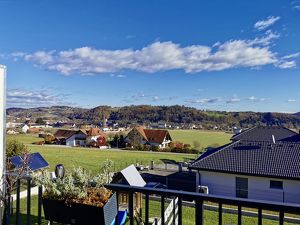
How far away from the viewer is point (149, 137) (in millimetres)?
44469

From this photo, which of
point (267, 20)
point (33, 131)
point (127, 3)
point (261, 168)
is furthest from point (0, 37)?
point (33, 131)

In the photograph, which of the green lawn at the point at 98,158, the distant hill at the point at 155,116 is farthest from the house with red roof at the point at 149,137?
the distant hill at the point at 155,116

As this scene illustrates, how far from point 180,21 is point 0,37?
1360 cm

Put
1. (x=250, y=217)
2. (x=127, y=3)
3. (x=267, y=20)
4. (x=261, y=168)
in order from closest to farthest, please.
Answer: (x=250, y=217), (x=261, y=168), (x=127, y=3), (x=267, y=20)

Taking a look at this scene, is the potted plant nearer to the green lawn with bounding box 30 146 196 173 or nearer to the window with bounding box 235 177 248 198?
the window with bounding box 235 177 248 198

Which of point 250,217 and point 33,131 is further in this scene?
point 33,131

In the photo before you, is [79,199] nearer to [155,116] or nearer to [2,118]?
[2,118]

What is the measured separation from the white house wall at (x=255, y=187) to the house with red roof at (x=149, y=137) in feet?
96.5

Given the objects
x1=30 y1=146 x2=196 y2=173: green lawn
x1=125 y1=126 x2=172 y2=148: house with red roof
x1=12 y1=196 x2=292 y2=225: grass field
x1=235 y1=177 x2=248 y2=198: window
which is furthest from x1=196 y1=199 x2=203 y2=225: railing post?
x1=125 y1=126 x2=172 y2=148: house with red roof

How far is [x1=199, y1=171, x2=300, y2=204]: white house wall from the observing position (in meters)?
11.6

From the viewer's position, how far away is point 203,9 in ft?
53.2

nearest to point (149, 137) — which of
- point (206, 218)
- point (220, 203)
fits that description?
point (206, 218)

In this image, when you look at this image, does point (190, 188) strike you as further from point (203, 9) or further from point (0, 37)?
point (0, 37)

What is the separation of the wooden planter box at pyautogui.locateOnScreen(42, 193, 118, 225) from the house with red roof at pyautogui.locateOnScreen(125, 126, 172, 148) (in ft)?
132
